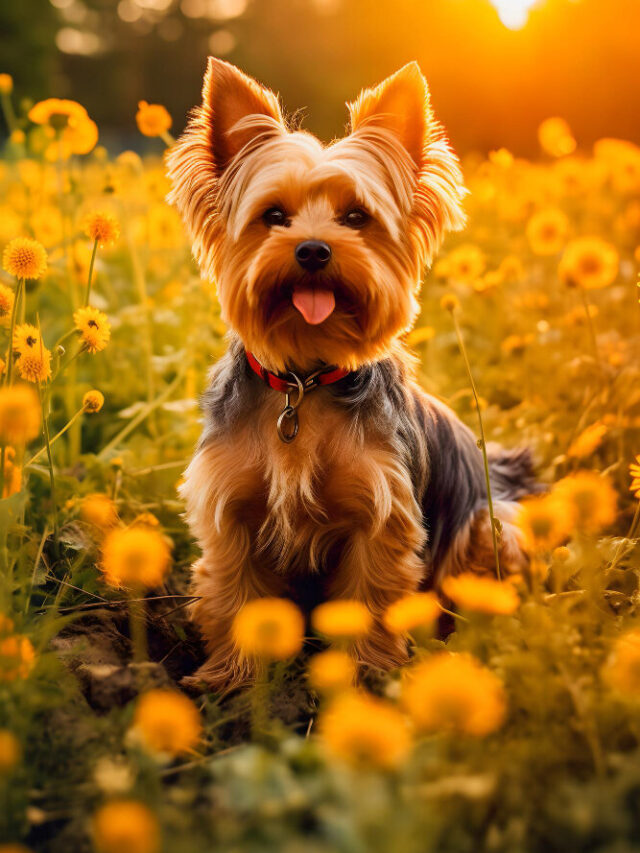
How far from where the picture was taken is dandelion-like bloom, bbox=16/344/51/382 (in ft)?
8.63

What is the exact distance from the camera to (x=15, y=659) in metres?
2.09

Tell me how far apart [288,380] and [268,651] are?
53.2 inches

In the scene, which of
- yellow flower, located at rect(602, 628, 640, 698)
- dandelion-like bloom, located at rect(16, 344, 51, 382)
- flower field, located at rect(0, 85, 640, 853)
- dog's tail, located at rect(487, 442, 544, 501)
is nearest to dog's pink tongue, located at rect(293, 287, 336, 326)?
flower field, located at rect(0, 85, 640, 853)

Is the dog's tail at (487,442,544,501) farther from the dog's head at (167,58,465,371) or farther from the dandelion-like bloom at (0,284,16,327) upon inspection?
the dandelion-like bloom at (0,284,16,327)

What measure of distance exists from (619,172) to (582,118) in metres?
12.6

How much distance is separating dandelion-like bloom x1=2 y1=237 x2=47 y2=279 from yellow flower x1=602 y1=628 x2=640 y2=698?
2178 millimetres

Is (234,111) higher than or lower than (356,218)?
higher

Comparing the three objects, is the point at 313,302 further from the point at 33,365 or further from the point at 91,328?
the point at 33,365

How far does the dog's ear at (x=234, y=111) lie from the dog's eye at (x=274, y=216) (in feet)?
1.12

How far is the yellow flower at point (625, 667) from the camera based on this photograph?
1.78 meters

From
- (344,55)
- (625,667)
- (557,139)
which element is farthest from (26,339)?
(344,55)

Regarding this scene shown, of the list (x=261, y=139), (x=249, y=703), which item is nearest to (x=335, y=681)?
(x=249, y=703)

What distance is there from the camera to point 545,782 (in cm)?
185

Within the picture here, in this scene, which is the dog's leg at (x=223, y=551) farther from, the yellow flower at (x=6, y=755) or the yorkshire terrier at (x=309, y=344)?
the yellow flower at (x=6, y=755)
